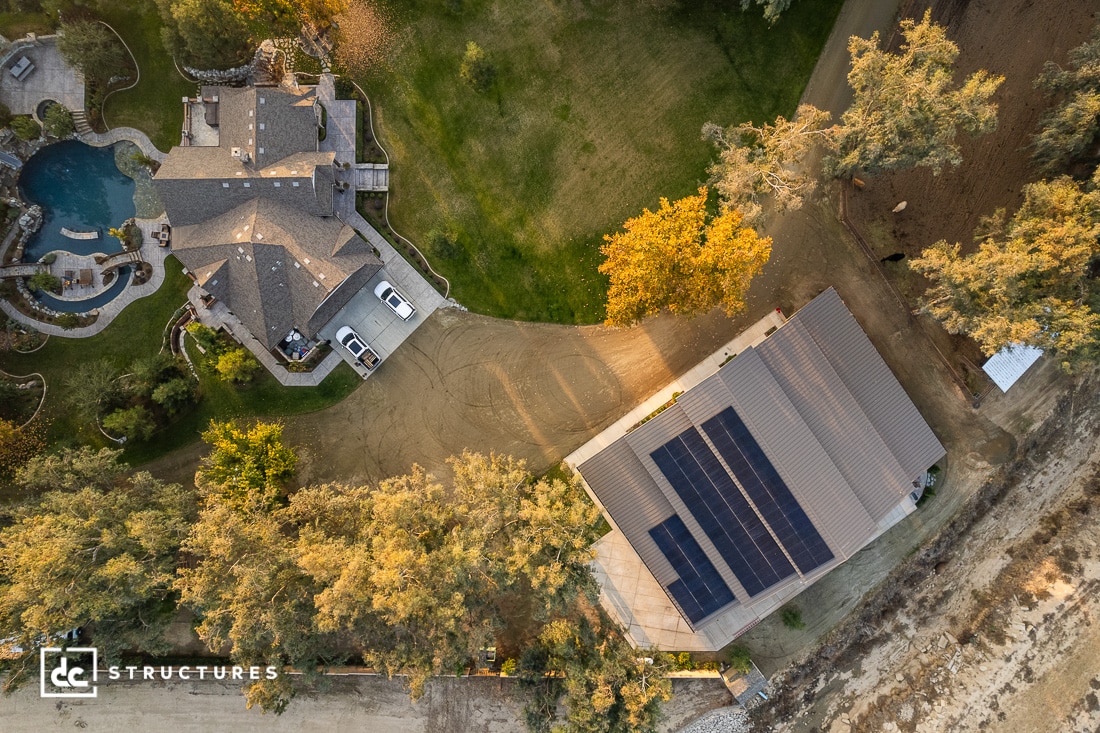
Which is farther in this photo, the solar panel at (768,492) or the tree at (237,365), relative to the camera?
the tree at (237,365)

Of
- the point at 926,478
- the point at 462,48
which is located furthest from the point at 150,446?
the point at 926,478

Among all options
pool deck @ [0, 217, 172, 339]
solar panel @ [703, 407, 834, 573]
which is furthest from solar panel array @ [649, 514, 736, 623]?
pool deck @ [0, 217, 172, 339]

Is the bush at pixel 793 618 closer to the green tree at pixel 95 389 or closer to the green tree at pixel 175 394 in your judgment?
the green tree at pixel 175 394

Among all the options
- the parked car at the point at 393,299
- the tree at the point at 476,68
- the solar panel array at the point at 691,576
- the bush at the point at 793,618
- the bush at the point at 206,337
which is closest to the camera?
the solar panel array at the point at 691,576

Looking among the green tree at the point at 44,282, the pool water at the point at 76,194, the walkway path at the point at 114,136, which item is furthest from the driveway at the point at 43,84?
the green tree at the point at 44,282

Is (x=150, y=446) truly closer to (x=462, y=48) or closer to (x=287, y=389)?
(x=287, y=389)
